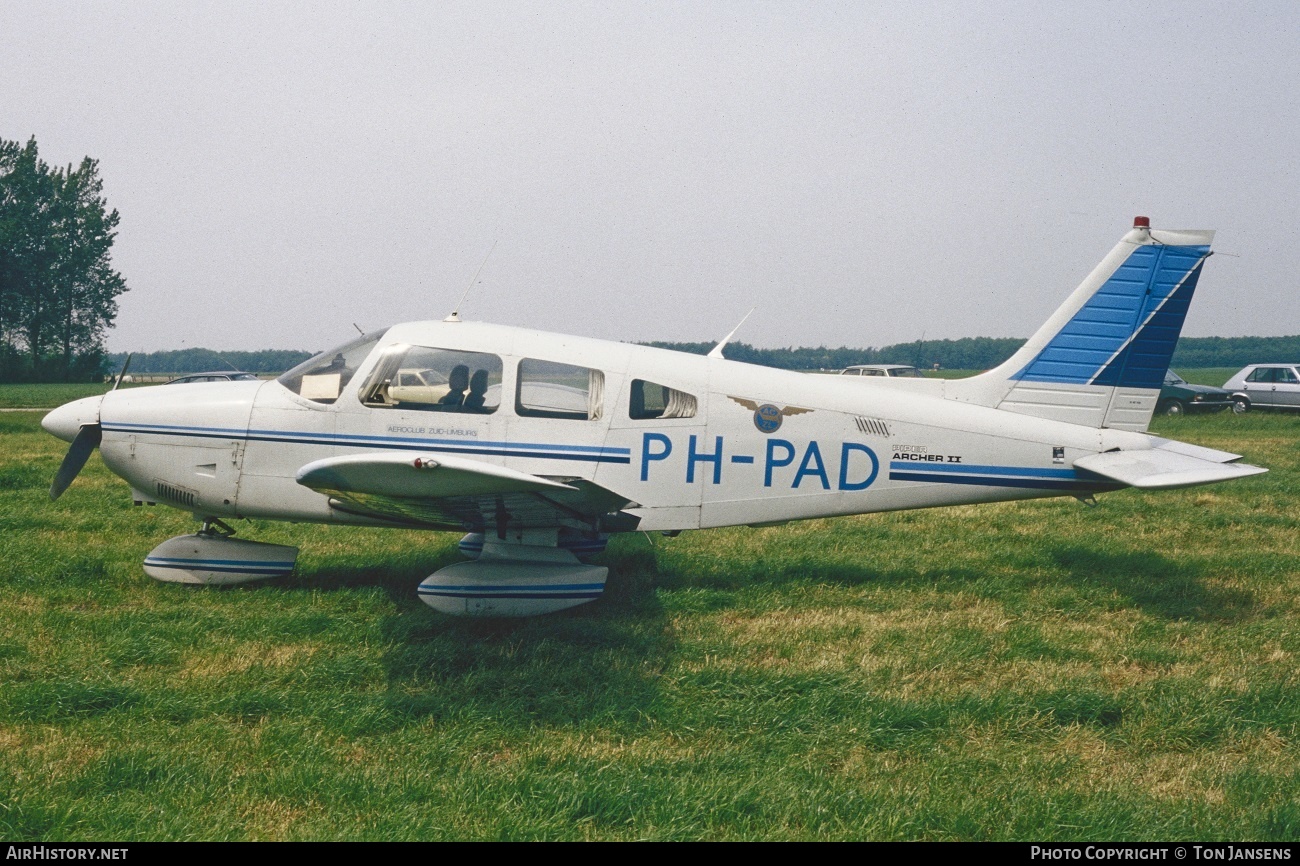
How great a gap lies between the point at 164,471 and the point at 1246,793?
673 cm

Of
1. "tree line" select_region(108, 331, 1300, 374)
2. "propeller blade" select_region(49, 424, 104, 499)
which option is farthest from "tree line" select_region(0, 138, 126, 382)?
"propeller blade" select_region(49, 424, 104, 499)

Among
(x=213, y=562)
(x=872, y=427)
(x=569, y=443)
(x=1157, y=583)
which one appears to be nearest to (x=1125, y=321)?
(x=1157, y=583)

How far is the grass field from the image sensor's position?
3488mm

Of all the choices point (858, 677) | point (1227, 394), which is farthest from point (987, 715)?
point (1227, 394)

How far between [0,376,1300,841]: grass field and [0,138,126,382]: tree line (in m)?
52.4

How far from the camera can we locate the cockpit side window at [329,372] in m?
6.38

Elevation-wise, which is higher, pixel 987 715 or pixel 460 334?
pixel 460 334

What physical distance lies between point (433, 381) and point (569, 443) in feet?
3.50

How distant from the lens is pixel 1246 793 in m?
3.71

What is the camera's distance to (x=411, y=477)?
468 centimetres

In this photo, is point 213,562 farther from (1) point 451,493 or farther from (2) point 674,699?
(2) point 674,699

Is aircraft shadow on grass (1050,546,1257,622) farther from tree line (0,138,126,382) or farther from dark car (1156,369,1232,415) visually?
tree line (0,138,126,382)
